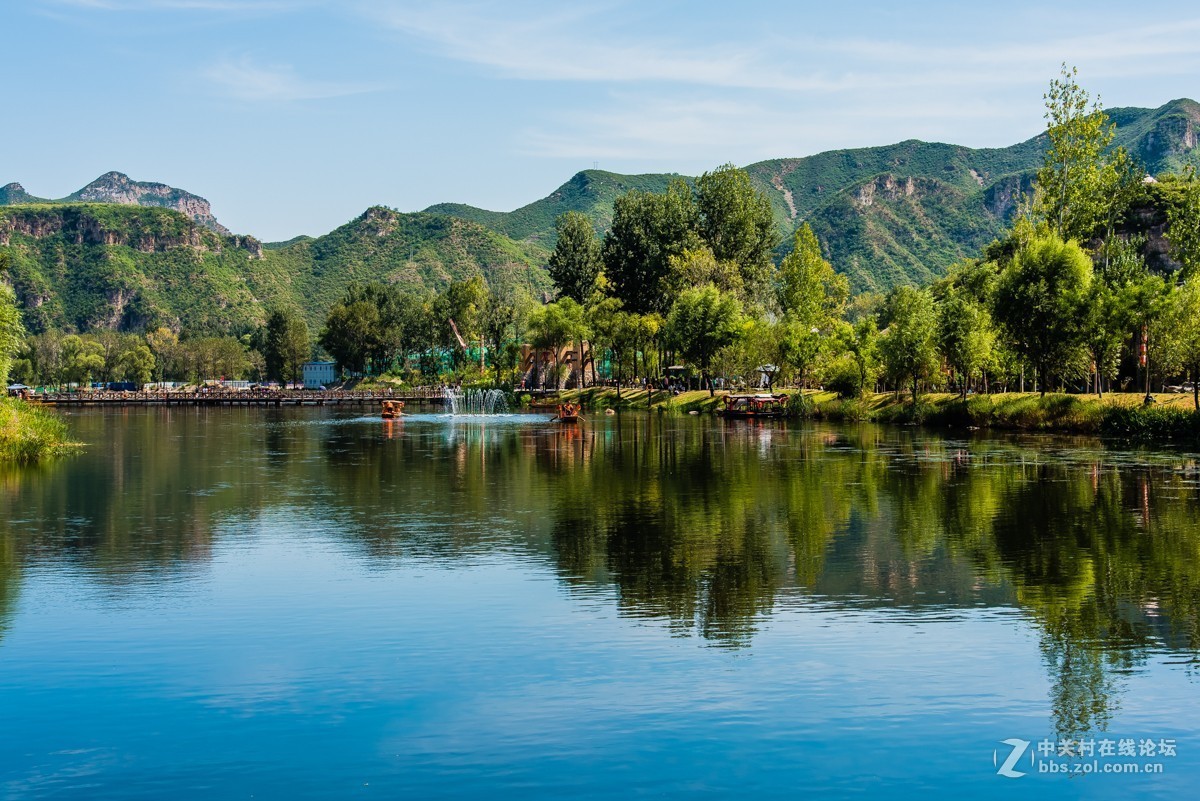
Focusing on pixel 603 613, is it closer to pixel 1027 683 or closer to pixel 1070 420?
pixel 1027 683

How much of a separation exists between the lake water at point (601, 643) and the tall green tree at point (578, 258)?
113668 mm

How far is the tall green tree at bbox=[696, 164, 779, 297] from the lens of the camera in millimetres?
136250

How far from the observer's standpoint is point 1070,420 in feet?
248

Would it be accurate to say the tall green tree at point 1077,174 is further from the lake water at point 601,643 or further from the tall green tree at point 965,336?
the lake water at point 601,643

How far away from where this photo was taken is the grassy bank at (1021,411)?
2685 inches

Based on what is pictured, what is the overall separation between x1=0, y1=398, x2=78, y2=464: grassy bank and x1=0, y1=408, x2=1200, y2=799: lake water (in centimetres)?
1910

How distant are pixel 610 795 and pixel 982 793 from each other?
469 centimetres

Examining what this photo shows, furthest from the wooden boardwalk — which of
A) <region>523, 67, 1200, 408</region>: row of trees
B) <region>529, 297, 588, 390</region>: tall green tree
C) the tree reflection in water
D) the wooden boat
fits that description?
the tree reflection in water

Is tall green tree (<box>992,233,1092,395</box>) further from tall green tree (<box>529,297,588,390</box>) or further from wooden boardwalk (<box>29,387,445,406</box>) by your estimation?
wooden boardwalk (<box>29,387,445,406</box>)

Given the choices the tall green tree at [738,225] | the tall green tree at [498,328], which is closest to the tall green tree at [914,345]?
the tall green tree at [738,225]

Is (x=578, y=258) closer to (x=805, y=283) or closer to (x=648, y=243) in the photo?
(x=648, y=243)

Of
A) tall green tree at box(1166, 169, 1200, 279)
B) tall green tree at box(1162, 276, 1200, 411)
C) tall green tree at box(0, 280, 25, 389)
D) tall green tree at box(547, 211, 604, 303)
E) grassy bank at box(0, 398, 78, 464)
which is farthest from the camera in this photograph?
tall green tree at box(547, 211, 604, 303)

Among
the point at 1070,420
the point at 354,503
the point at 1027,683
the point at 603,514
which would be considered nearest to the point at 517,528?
the point at 603,514

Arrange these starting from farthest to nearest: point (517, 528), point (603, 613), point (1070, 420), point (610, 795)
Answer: point (1070, 420) → point (517, 528) → point (603, 613) → point (610, 795)
